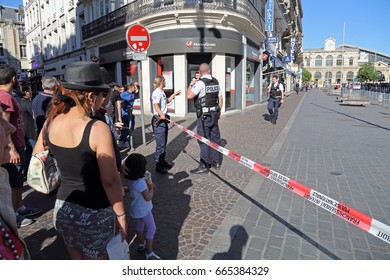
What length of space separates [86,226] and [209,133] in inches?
163

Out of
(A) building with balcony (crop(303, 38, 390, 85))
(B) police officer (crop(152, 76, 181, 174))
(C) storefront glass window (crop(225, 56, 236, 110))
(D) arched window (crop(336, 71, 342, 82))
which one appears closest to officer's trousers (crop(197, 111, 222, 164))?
(B) police officer (crop(152, 76, 181, 174))

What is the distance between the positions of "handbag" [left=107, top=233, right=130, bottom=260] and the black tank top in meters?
0.24

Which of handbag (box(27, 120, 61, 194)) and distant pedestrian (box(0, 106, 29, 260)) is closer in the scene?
distant pedestrian (box(0, 106, 29, 260))

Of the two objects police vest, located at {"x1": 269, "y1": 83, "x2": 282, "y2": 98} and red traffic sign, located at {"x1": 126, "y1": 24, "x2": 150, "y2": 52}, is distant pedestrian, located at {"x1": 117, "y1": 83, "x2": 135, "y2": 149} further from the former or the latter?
police vest, located at {"x1": 269, "y1": 83, "x2": 282, "y2": 98}

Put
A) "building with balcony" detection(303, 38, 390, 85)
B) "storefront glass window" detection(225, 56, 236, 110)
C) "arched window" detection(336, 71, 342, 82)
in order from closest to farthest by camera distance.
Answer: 1. "storefront glass window" detection(225, 56, 236, 110)
2. "building with balcony" detection(303, 38, 390, 85)
3. "arched window" detection(336, 71, 342, 82)

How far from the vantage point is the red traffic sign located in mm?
7015

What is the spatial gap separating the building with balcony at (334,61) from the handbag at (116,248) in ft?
433

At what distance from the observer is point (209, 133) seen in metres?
5.70

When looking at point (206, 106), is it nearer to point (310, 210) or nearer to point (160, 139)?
point (160, 139)

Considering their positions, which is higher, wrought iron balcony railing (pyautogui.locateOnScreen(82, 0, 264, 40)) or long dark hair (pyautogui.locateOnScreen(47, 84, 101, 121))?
wrought iron balcony railing (pyautogui.locateOnScreen(82, 0, 264, 40))

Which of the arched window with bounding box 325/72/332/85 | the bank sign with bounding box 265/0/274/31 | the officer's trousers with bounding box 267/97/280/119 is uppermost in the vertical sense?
the arched window with bounding box 325/72/332/85

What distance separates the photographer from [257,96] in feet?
71.6

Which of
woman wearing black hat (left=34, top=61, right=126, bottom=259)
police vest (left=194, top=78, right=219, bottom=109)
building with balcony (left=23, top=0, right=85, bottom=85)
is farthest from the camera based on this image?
building with balcony (left=23, top=0, right=85, bottom=85)
